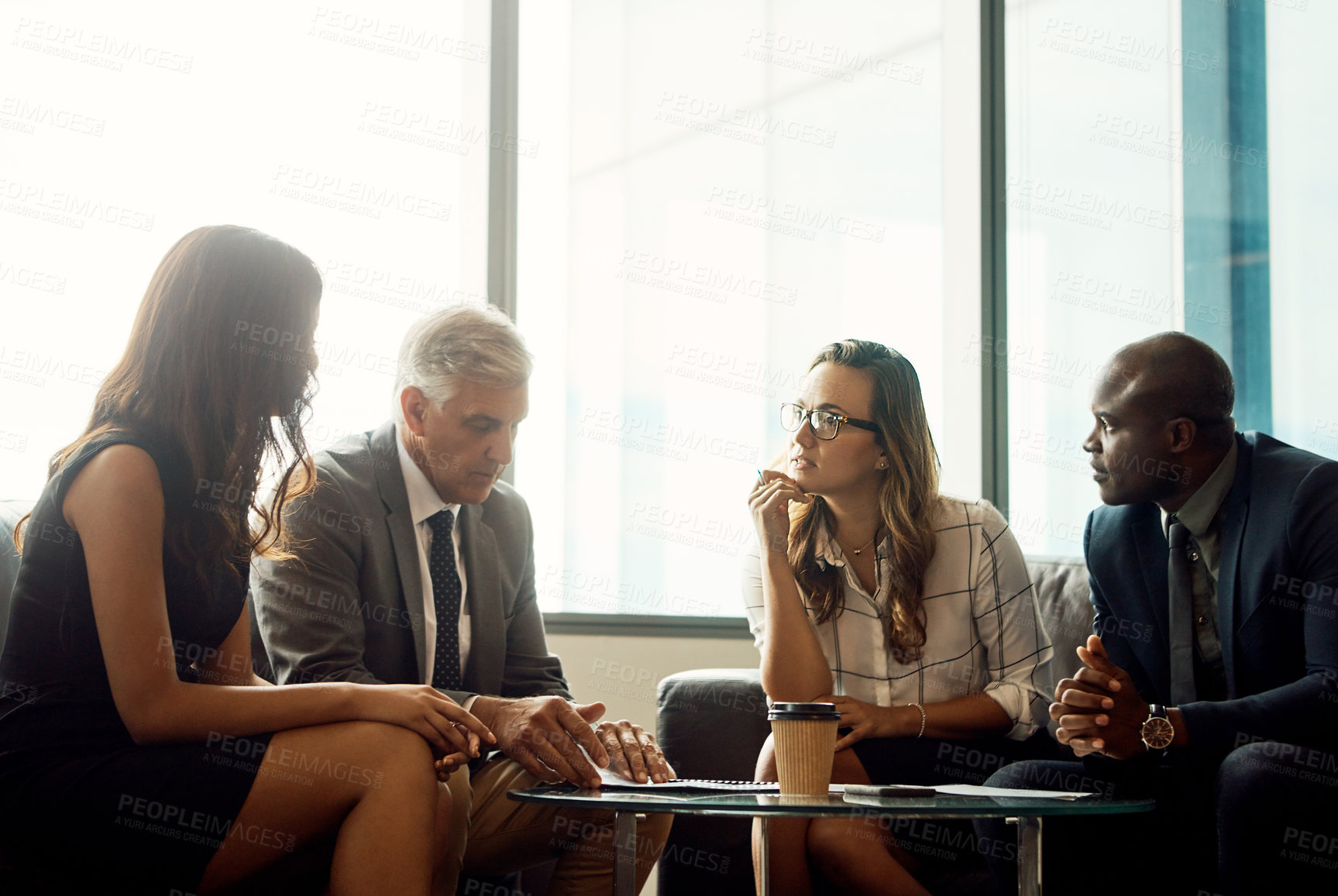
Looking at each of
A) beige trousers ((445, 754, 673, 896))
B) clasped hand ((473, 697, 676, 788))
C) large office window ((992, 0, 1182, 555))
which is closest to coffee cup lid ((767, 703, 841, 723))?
clasped hand ((473, 697, 676, 788))

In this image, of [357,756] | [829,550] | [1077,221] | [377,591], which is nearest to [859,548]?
[829,550]

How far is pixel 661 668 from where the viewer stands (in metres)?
3.19

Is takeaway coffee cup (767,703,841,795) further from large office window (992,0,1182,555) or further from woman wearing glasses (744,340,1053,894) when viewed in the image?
large office window (992,0,1182,555)

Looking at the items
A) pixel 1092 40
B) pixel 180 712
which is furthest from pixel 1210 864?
pixel 1092 40

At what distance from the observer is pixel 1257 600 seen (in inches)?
75.6

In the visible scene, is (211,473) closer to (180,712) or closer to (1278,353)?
(180,712)

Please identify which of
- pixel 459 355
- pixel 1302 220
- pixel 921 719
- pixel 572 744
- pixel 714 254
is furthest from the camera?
pixel 714 254

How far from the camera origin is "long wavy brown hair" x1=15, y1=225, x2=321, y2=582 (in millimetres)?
1469

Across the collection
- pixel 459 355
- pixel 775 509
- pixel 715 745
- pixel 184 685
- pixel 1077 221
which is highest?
pixel 1077 221

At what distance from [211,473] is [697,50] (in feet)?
7.90

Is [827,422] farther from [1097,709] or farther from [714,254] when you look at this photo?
[714,254]

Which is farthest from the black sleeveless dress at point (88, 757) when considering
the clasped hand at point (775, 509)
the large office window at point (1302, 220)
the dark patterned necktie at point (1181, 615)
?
the large office window at point (1302, 220)

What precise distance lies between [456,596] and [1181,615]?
1.36 metres

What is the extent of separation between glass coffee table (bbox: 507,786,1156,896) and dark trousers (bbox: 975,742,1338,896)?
0.91 feet
